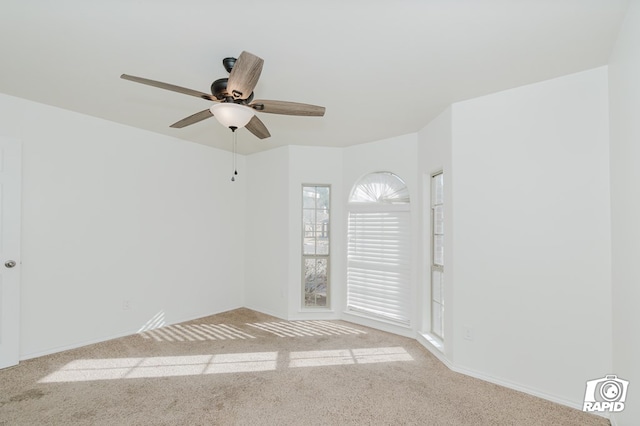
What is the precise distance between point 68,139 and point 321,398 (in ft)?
11.9

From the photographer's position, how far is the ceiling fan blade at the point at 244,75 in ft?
5.31

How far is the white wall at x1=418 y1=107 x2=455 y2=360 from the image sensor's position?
3.02 meters

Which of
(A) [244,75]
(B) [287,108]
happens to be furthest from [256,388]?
(A) [244,75]

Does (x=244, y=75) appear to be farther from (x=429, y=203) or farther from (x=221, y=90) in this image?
(x=429, y=203)

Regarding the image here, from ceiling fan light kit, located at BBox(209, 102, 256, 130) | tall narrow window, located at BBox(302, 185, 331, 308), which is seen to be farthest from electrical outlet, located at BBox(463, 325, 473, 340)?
ceiling fan light kit, located at BBox(209, 102, 256, 130)

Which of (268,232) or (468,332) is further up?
(268,232)

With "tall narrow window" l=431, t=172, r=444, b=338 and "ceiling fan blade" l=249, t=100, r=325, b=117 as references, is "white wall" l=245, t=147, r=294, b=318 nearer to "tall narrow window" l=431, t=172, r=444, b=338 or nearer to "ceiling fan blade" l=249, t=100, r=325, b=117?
A: "tall narrow window" l=431, t=172, r=444, b=338

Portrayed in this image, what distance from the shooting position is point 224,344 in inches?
137

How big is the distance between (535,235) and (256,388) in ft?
8.68

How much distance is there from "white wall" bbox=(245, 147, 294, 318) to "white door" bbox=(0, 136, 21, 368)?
2740mm

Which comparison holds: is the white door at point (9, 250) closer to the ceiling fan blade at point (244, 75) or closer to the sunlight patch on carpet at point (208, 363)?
the sunlight patch on carpet at point (208, 363)

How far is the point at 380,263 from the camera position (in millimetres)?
4180

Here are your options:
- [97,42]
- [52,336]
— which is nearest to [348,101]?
[97,42]

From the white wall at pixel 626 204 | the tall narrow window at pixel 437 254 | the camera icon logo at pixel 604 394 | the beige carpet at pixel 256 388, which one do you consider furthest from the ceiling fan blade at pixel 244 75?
the camera icon logo at pixel 604 394
